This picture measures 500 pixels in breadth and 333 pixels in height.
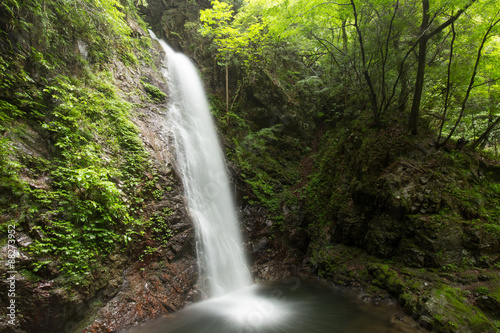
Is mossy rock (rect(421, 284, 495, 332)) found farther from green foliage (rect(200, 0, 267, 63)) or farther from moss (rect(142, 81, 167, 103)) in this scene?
green foliage (rect(200, 0, 267, 63))

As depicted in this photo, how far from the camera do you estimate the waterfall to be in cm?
699

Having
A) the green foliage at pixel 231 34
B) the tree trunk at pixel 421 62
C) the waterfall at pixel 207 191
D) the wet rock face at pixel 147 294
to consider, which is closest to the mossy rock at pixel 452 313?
the waterfall at pixel 207 191

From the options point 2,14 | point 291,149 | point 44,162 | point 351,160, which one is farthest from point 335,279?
point 2,14

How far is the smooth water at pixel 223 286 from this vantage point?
16.6 ft

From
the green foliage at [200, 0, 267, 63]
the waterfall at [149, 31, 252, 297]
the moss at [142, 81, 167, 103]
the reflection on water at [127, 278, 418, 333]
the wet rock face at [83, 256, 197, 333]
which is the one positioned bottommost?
the reflection on water at [127, 278, 418, 333]

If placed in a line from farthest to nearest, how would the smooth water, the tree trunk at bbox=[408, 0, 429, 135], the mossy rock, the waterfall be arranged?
the waterfall, the tree trunk at bbox=[408, 0, 429, 135], the smooth water, the mossy rock

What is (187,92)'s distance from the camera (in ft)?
40.1

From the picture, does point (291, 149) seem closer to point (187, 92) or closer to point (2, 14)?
point (187, 92)

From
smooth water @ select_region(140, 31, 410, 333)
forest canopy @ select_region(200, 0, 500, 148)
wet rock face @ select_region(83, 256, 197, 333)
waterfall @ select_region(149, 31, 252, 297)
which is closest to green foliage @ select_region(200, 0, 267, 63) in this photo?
waterfall @ select_region(149, 31, 252, 297)

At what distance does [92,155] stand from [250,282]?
5917 millimetres

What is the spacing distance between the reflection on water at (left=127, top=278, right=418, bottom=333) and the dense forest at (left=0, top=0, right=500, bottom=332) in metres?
0.47

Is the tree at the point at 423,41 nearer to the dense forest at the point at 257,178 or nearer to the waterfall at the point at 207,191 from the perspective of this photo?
the dense forest at the point at 257,178

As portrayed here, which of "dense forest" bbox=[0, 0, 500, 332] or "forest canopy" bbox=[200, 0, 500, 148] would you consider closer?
"dense forest" bbox=[0, 0, 500, 332]

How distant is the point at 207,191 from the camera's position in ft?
28.2
